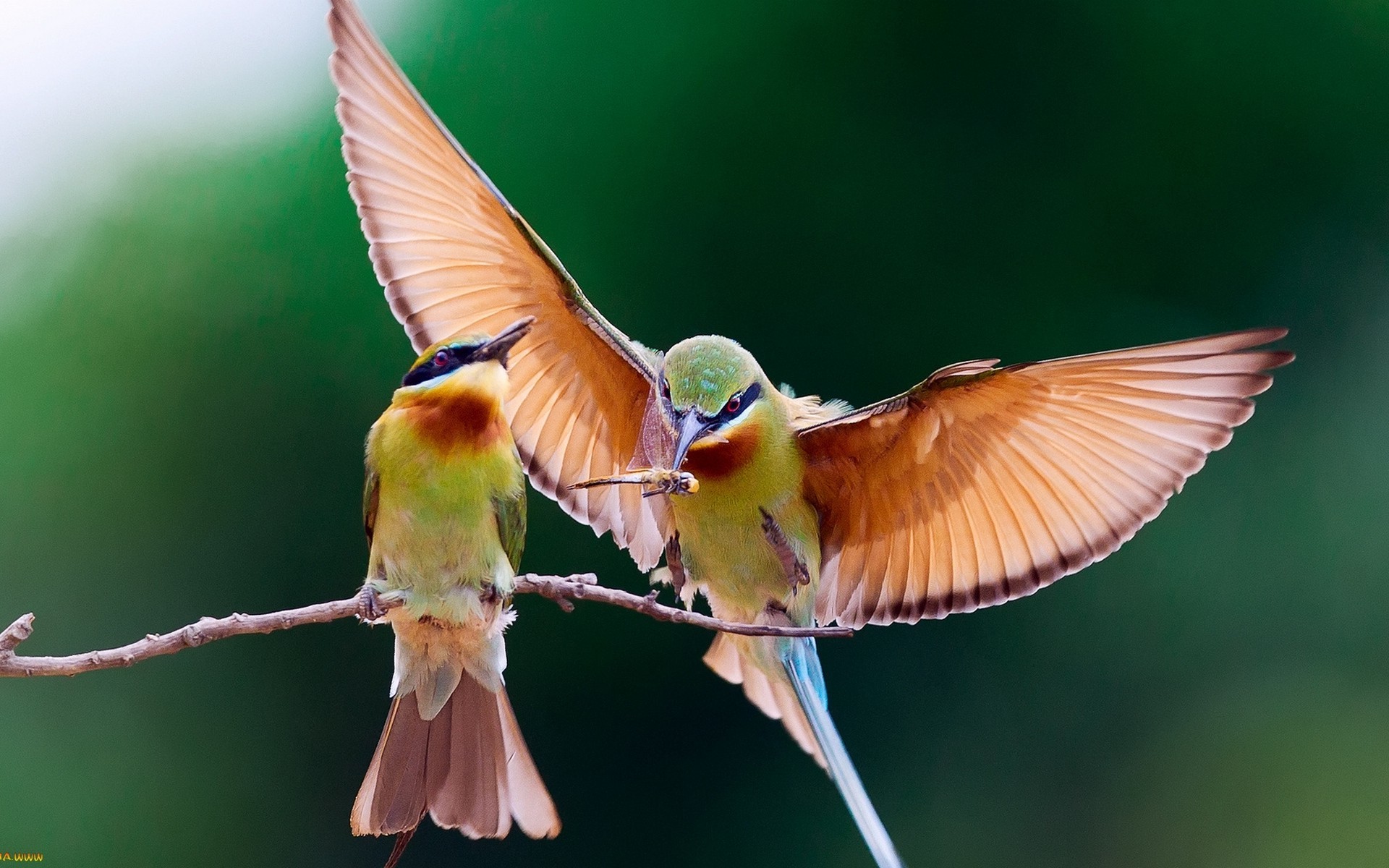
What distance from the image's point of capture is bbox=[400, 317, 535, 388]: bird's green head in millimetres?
1098

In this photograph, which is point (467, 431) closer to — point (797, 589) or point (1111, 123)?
point (797, 589)

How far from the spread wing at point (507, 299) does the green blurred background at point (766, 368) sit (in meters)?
1.36

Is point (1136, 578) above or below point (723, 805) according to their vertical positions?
above

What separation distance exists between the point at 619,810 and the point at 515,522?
6.63ft

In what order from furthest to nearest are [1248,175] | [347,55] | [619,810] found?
1. [1248,175]
2. [619,810]
3. [347,55]

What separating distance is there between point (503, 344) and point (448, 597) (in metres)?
0.37

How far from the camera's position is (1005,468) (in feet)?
4.84

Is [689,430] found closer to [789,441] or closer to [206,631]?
[789,441]

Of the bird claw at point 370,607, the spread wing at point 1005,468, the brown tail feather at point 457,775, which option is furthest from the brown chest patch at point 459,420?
the spread wing at point 1005,468

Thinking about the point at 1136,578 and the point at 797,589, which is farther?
the point at 1136,578

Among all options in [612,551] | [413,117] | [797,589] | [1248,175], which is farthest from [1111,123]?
[413,117]

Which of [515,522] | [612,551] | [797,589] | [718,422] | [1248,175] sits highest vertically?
[1248,175]

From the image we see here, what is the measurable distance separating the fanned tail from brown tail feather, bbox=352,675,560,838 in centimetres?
32

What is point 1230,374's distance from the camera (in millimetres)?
1262
